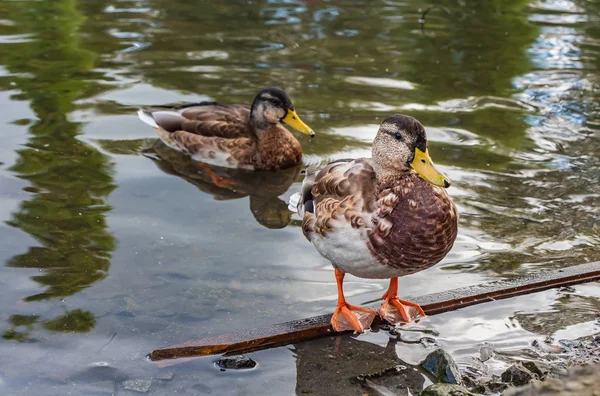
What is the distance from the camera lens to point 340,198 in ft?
15.4

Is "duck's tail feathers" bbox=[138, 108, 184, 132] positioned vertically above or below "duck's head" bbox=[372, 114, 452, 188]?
below

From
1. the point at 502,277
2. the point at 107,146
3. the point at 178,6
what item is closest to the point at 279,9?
the point at 178,6

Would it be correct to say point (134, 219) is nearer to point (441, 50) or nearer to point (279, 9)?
point (441, 50)

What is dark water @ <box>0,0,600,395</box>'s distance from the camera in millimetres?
4684

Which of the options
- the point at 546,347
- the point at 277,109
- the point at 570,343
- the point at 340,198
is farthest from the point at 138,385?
the point at 277,109

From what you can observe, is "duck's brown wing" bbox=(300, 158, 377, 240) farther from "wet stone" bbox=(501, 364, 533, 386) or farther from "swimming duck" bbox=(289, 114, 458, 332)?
"wet stone" bbox=(501, 364, 533, 386)

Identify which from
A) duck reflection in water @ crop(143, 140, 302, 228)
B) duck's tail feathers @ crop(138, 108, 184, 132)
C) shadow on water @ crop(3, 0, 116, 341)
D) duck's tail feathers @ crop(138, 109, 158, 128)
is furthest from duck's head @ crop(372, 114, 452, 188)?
duck's tail feathers @ crop(138, 109, 158, 128)

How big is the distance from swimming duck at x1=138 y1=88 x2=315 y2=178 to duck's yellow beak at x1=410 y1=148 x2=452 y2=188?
115 inches

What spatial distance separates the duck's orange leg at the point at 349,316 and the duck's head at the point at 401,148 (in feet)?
2.32

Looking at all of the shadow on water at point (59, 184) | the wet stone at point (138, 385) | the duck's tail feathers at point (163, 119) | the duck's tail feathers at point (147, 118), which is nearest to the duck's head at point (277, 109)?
the duck's tail feathers at point (163, 119)

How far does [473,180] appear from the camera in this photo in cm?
697

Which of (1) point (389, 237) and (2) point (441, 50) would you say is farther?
(2) point (441, 50)

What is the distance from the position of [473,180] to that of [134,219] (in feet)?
8.80

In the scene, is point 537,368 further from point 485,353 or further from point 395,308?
point 395,308
